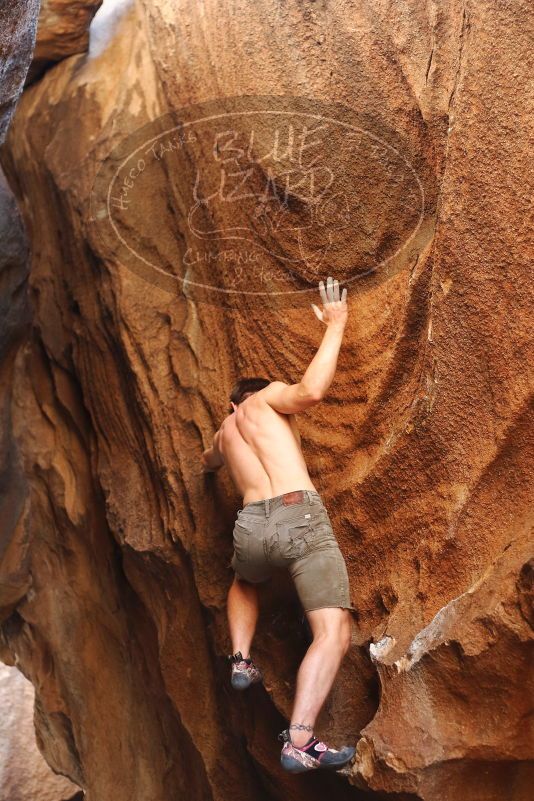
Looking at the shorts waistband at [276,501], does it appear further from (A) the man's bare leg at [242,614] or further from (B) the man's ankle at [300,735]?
(B) the man's ankle at [300,735]

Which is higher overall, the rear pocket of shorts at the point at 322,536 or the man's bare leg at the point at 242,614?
the rear pocket of shorts at the point at 322,536

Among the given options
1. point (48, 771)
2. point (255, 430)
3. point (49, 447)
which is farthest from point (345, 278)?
point (48, 771)

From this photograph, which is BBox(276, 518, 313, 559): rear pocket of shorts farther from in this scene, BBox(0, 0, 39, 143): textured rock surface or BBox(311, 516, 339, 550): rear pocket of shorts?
BBox(0, 0, 39, 143): textured rock surface

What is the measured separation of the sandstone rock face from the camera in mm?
3529

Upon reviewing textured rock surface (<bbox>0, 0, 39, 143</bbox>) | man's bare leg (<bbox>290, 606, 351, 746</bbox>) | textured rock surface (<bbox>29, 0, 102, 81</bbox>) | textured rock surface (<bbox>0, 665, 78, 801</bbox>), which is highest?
textured rock surface (<bbox>29, 0, 102, 81</bbox>)

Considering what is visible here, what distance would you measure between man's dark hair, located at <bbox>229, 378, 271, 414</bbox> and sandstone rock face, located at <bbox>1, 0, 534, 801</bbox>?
0.97 ft

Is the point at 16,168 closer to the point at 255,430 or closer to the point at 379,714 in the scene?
the point at 255,430

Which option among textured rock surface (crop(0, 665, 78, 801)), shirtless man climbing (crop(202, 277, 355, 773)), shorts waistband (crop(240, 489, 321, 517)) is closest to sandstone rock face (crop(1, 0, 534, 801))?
shirtless man climbing (crop(202, 277, 355, 773))

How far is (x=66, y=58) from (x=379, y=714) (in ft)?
11.4

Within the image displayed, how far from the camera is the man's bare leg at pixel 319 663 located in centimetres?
345

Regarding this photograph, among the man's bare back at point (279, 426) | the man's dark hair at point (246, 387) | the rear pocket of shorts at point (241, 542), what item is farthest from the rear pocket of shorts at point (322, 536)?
the man's dark hair at point (246, 387)

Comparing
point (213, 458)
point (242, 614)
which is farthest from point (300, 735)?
point (213, 458)

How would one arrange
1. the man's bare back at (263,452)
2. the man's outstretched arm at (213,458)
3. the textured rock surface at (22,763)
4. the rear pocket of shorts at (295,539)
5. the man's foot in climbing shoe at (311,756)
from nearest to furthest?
the man's foot in climbing shoe at (311,756)
the rear pocket of shorts at (295,539)
the man's bare back at (263,452)
the man's outstretched arm at (213,458)
the textured rock surface at (22,763)

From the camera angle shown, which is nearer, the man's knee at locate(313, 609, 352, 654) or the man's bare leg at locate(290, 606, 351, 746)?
the man's bare leg at locate(290, 606, 351, 746)
